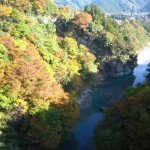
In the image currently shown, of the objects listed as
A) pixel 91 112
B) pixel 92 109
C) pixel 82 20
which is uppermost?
pixel 82 20

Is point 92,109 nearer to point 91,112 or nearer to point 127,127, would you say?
point 91,112

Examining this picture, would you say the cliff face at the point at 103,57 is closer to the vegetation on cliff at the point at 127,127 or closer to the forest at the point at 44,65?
the forest at the point at 44,65

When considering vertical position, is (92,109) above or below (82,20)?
below

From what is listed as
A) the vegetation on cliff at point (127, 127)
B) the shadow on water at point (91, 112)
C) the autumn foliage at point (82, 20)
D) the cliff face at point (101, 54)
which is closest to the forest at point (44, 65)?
the autumn foliage at point (82, 20)

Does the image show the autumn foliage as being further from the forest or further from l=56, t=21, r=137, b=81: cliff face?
l=56, t=21, r=137, b=81: cliff face

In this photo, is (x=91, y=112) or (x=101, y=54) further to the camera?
(x=101, y=54)

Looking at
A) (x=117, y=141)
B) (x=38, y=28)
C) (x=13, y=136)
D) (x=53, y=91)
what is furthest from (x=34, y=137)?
(x=38, y=28)

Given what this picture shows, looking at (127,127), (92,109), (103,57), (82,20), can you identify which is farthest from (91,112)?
(82,20)

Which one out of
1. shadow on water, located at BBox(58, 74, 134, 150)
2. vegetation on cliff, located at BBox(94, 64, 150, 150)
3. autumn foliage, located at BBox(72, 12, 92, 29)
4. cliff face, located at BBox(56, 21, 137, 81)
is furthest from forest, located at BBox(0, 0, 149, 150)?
vegetation on cliff, located at BBox(94, 64, 150, 150)
